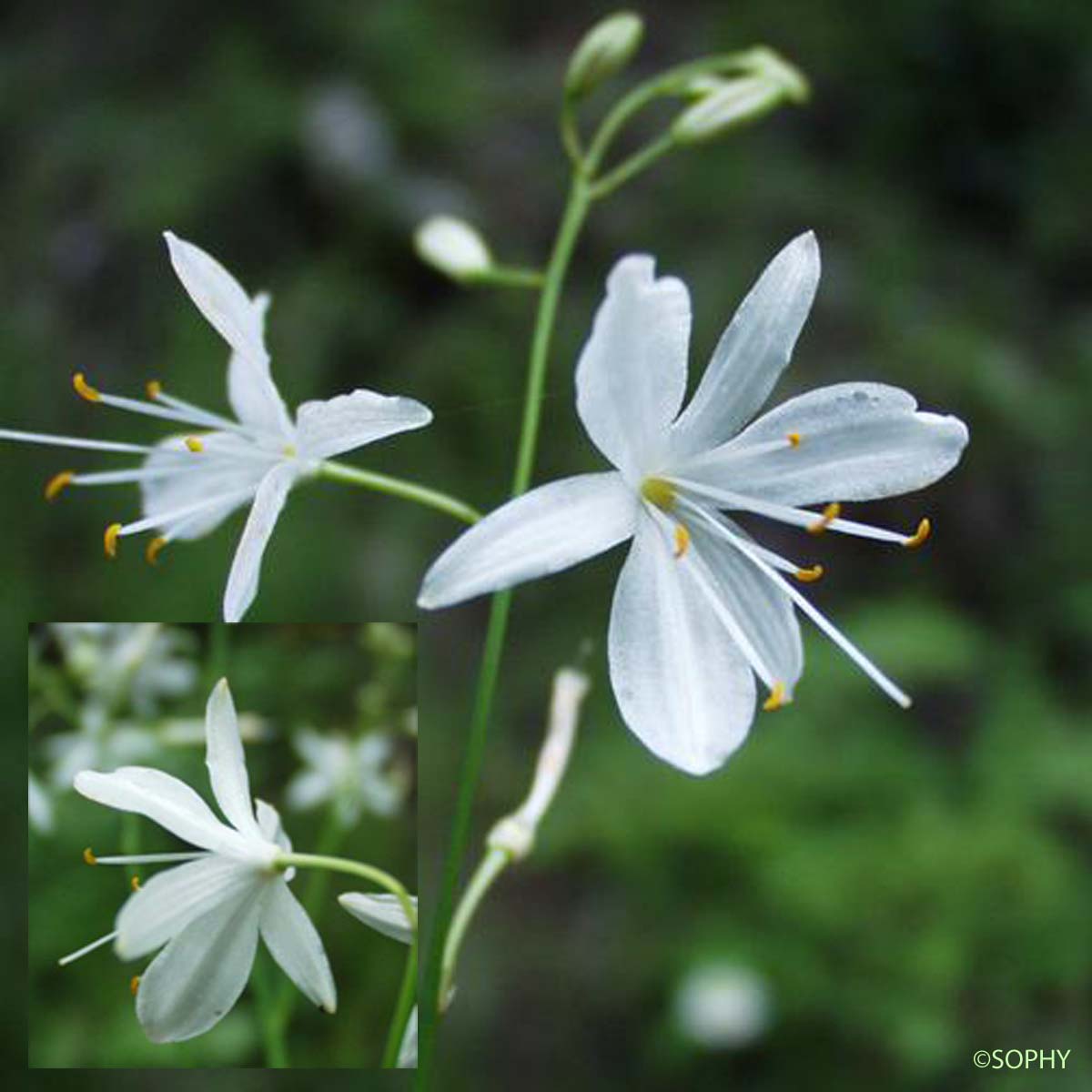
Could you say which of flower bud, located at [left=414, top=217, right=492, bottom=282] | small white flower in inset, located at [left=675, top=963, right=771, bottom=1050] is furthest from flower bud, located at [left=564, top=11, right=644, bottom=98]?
small white flower in inset, located at [left=675, top=963, right=771, bottom=1050]

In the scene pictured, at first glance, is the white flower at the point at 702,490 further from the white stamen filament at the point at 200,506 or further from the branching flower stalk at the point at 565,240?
the white stamen filament at the point at 200,506

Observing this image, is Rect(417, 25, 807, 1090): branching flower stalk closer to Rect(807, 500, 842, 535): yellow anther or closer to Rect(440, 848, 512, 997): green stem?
Rect(440, 848, 512, 997): green stem

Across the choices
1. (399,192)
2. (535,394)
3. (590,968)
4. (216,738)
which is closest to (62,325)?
(399,192)

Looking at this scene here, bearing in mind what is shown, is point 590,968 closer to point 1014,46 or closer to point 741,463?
point 741,463

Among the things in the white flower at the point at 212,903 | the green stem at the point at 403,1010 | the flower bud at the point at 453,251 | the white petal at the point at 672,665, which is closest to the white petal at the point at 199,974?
the white flower at the point at 212,903

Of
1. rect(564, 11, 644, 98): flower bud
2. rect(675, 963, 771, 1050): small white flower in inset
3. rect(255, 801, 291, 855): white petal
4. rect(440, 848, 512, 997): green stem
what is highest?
rect(564, 11, 644, 98): flower bud
